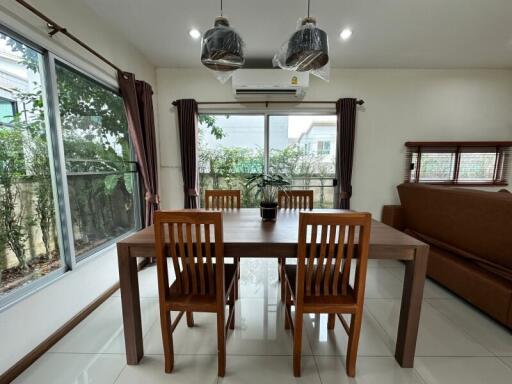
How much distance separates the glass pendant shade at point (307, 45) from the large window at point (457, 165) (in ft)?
8.59

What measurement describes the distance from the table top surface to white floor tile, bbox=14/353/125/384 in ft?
2.67

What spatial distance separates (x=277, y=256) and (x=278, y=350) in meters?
0.75

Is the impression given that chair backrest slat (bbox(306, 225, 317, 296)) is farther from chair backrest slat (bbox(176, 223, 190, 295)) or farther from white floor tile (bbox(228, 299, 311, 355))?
chair backrest slat (bbox(176, 223, 190, 295))

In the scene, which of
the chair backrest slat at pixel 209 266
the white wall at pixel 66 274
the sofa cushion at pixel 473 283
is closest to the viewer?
the chair backrest slat at pixel 209 266

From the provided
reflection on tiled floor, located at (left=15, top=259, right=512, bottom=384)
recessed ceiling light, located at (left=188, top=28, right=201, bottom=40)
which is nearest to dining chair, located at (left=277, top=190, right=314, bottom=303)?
reflection on tiled floor, located at (left=15, top=259, right=512, bottom=384)

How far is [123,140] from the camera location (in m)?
2.59

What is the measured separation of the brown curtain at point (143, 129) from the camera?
2383mm

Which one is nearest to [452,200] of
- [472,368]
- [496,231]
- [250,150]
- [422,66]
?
[496,231]

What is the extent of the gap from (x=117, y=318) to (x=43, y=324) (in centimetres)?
48

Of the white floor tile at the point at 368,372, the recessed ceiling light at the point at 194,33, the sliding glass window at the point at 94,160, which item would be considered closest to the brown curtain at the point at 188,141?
the sliding glass window at the point at 94,160

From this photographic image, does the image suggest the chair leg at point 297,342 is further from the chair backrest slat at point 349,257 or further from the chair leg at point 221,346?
the chair leg at point 221,346

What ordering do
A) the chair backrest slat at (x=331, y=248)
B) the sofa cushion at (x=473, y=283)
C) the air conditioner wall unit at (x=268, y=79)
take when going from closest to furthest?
the chair backrest slat at (x=331, y=248)
the sofa cushion at (x=473, y=283)
the air conditioner wall unit at (x=268, y=79)

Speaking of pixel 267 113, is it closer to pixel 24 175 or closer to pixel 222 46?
pixel 222 46

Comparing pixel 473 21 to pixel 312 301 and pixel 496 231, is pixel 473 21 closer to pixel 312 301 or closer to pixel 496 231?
pixel 496 231
